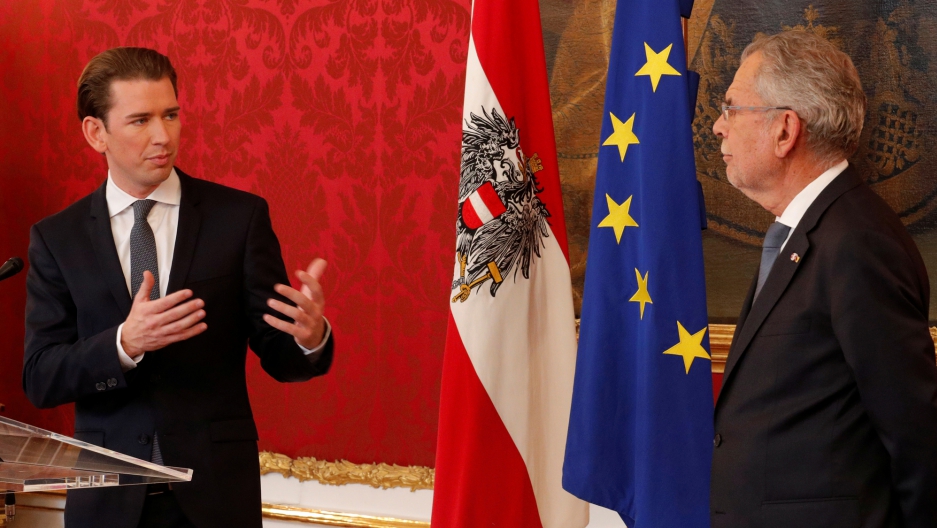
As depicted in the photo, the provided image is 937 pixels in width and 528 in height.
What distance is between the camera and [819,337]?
1815 mm

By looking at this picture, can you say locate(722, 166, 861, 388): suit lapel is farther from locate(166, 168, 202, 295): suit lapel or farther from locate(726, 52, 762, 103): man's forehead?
locate(166, 168, 202, 295): suit lapel

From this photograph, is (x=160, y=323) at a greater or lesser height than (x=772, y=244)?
lesser

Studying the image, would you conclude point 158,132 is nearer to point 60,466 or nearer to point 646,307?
point 60,466

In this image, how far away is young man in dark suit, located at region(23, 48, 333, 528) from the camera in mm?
2098

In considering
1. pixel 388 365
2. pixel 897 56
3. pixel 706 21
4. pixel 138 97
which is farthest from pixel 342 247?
pixel 897 56

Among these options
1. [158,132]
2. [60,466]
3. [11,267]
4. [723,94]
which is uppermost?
[723,94]

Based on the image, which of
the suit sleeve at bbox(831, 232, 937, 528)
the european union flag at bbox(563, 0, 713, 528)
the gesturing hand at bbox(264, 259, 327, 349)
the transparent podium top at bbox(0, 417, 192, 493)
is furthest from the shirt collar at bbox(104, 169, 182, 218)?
the suit sleeve at bbox(831, 232, 937, 528)

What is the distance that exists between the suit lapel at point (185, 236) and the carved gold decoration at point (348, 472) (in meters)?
1.71

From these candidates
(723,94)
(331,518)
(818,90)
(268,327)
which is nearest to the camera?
(818,90)

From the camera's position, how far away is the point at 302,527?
3775 mm

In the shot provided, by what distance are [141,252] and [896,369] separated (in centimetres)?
181

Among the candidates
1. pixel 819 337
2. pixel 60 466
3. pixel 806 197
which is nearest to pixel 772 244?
pixel 806 197

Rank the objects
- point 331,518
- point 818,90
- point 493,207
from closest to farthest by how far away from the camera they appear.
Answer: point 818,90, point 493,207, point 331,518

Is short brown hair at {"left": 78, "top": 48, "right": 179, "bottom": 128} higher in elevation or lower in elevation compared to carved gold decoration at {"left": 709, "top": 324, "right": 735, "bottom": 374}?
higher
